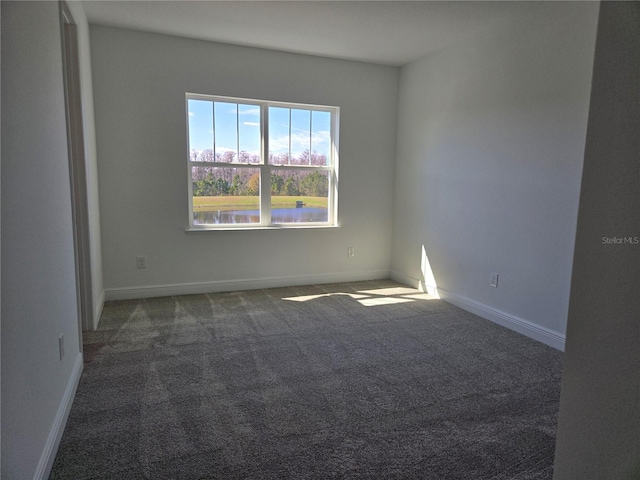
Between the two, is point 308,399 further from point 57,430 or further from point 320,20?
point 320,20

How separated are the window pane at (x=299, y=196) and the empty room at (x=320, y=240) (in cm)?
3

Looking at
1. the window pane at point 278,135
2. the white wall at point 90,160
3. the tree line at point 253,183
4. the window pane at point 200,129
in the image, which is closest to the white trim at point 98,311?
the white wall at point 90,160

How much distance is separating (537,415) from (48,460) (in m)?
2.35

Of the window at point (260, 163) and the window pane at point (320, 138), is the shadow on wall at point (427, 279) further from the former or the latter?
the window pane at point (320, 138)

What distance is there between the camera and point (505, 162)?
11.5 ft

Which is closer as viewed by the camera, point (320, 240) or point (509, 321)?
point (509, 321)

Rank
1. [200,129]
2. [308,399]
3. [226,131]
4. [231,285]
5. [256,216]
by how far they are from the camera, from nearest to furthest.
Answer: [308,399], [200,129], [226,131], [231,285], [256,216]

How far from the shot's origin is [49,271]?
72.9 inches

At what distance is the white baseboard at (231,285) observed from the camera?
414 cm

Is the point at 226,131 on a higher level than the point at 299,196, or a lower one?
higher

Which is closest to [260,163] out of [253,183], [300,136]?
[253,183]

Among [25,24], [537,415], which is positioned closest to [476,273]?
[537,415]

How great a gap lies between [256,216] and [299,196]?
59 centimetres

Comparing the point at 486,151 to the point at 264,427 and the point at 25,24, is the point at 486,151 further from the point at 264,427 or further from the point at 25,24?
the point at 25,24
